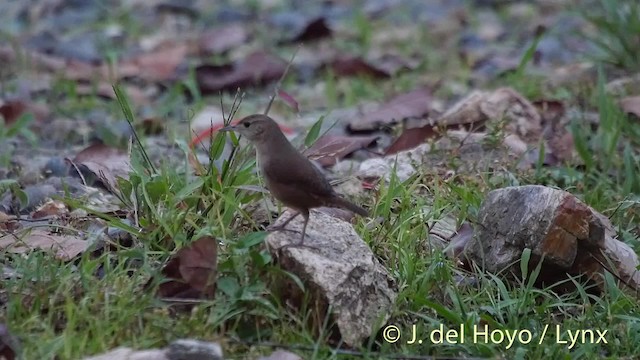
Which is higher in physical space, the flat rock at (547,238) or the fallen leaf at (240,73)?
the flat rock at (547,238)

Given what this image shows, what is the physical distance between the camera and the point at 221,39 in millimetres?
8617

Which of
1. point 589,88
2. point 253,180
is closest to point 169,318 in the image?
point 253,180

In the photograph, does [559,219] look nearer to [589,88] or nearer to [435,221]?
[435,221]

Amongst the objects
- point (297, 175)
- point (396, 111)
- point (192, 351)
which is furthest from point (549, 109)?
point (192, 351)

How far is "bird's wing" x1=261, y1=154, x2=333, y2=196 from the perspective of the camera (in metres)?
3.68

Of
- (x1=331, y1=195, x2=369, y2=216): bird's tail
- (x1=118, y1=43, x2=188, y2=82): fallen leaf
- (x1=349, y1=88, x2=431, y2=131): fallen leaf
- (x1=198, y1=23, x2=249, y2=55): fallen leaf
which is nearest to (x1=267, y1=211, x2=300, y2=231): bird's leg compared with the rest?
(x1=331, y1=195, x2=369, y2=216): bird's tail

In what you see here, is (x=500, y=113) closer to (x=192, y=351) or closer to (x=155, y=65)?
(x=192, y=351)

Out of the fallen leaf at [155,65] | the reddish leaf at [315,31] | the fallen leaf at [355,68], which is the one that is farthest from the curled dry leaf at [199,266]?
the reddish leaf at [315,31]

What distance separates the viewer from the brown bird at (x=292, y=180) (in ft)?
12.1

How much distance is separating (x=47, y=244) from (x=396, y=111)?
272 cm

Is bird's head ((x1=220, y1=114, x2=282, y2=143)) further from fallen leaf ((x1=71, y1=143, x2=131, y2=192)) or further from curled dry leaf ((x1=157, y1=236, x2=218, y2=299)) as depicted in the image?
fallen leaf ((x1=71, y1=143, x2=131, y2=192))

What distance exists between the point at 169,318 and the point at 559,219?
143 cm

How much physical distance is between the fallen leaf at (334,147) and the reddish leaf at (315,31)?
278 centimetres

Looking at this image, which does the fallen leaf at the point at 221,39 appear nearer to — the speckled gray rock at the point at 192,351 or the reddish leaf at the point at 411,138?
the reddish leaf at the point at 411,138
